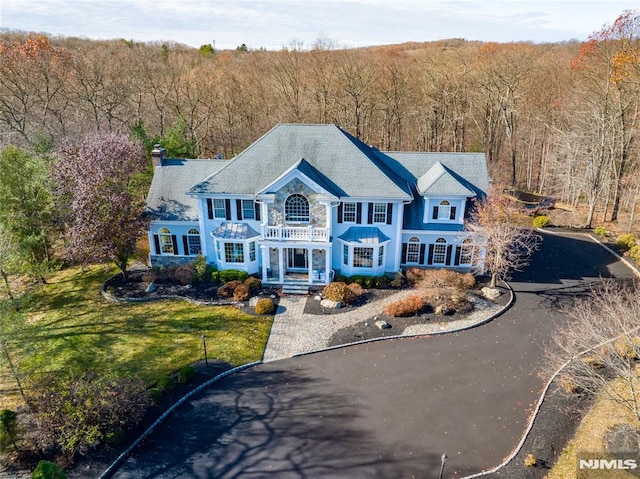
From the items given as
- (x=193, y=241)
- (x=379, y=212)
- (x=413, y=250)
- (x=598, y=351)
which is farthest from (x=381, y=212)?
(x=598, y=351)

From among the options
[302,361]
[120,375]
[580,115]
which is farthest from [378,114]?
[120,375]

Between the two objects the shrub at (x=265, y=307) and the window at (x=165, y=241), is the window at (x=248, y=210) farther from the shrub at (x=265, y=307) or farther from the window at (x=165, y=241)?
the shrub at (x=265, y=307)

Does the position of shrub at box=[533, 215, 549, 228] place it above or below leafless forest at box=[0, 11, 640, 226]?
below

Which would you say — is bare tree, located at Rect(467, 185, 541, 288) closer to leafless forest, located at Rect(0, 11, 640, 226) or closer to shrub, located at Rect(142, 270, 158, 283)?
leafless forest, located at Rect(0, 11, 640, 226)

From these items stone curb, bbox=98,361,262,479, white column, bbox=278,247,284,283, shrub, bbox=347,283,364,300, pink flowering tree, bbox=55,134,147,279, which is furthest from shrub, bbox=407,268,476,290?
pink flowering tree, bbox=55,134,147,279

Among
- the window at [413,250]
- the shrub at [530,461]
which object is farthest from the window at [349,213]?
the shrub at [530,461]

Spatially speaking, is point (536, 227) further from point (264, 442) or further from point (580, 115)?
point (264, 442)

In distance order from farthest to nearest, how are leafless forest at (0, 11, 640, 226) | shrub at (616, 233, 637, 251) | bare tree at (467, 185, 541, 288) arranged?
1. leafless forest at (0, 11, 640, 226)
2. shrub at (616, 233, 637, 251)
3. bare tree at (467, 185, 541, 288)

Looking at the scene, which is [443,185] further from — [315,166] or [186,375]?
[186,375]
